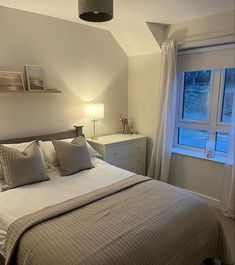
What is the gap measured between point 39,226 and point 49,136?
158cm

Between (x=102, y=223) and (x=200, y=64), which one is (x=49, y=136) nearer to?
(x=102, y=223)

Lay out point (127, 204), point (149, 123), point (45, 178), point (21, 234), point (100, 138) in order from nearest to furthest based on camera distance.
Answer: point (21, 234)
point (127, 204)
point (45, 178)
point (100, 138)
point (149, 123)

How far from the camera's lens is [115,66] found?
361 cm

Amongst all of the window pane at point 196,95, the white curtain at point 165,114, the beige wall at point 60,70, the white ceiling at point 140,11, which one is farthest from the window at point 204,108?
the beige wall at point 60,70

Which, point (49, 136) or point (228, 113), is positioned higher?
point (228, 113)

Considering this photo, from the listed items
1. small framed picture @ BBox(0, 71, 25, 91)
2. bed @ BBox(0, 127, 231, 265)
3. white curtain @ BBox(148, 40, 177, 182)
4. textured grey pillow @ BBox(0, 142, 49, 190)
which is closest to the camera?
bed @ BBox(0, 127, 231, 265)

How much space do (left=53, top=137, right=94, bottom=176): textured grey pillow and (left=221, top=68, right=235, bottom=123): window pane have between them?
5.94 ft

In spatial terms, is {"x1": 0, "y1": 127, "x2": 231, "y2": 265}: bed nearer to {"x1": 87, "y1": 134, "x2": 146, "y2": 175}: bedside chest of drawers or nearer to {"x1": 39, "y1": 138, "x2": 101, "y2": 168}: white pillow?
{"x1": 39, "y1": 138, "x2": 101, "y2": 168}: white pillow

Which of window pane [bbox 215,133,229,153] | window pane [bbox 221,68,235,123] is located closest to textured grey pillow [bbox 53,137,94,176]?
window pane [bbox 215,133,229,153]

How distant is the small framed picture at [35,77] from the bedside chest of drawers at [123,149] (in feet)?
3.25

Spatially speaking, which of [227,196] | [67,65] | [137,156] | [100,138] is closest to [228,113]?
[227,196]

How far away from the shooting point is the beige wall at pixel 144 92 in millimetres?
3441

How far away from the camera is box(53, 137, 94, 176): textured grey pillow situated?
237 centimetres

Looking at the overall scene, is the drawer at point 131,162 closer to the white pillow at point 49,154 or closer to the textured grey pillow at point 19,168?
the white pillow at point 49,154
